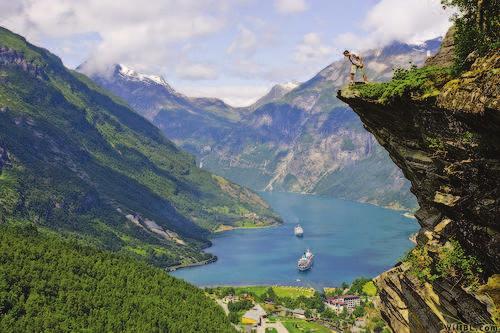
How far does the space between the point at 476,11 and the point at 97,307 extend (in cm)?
13893

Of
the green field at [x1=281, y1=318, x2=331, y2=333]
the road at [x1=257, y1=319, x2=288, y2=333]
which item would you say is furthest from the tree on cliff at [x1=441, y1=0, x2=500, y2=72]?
the green field at [x1=281, y1=318, x2=331, y2=333]

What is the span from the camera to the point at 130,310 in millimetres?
154625

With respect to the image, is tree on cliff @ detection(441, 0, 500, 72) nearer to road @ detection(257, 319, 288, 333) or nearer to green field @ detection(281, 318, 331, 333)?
road @ detection(257, 319, 288, 333)

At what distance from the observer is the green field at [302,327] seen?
605 ft

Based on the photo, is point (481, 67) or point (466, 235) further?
point (466, 235)

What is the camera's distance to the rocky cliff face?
1045 inches

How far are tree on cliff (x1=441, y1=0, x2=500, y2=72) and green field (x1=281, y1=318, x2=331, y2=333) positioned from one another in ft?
530

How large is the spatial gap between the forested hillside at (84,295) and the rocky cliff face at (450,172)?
114 m

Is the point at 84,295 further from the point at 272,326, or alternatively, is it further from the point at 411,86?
the point at 411,86

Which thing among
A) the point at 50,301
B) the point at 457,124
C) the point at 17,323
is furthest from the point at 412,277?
the point at 50,301

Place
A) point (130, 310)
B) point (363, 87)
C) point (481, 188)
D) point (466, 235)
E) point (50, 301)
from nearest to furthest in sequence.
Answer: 1. point (481, 188)
2. point (466, 235)
3. point (363, 87)
4. point (50, 301)
5. point (130, 310)

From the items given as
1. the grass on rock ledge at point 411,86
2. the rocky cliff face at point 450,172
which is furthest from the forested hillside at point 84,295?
the grass on rock ledge at point 411,86

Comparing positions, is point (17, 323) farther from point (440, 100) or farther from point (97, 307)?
point (440, 100)

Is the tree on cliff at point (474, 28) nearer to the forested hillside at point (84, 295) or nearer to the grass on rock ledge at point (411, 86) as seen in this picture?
the grass on rock ledge at point (411, 86)
